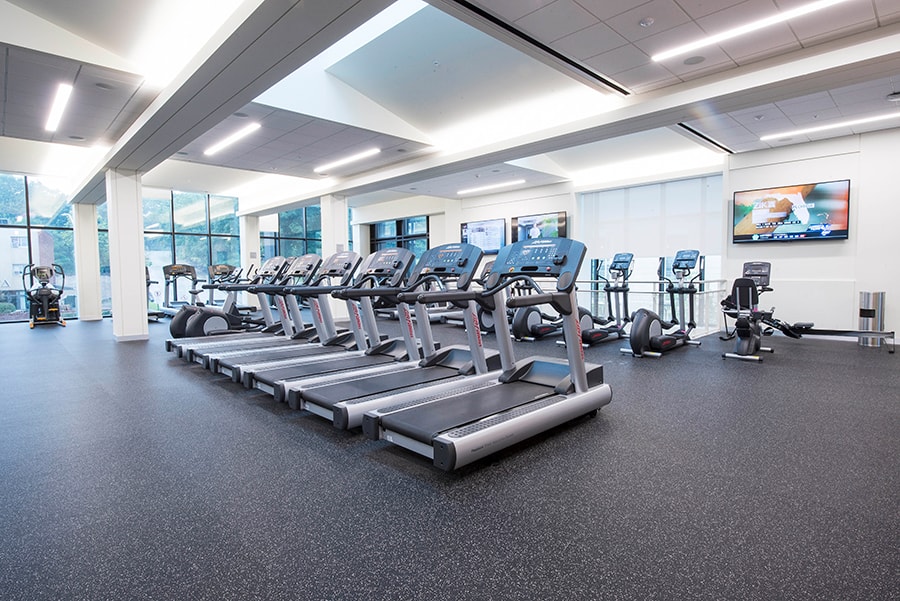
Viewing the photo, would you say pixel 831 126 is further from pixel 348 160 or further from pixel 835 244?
pixel 348 160

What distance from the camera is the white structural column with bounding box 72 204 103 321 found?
1050cm

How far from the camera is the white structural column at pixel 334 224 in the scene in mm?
10195

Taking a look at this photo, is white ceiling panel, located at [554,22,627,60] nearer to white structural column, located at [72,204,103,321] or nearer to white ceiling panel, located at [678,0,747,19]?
white ceiling panel, located at [678,0,747,19]

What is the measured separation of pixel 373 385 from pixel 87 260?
10367 millimetres

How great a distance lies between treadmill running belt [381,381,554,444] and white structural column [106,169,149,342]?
22.7 ft

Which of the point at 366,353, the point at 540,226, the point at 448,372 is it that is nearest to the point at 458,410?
the point at 448,372

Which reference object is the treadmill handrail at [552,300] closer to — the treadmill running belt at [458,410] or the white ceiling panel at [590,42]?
the treadmill running belt at [458,410]

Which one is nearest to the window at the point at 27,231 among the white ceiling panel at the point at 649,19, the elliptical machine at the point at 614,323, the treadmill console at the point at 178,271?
the treadmill console at the point at 178,271

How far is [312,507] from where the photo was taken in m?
2.09

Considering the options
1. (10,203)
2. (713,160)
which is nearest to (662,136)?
(713,160)

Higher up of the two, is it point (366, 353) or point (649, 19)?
point (649, 19)

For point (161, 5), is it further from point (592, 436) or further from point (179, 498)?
point (592, 436)

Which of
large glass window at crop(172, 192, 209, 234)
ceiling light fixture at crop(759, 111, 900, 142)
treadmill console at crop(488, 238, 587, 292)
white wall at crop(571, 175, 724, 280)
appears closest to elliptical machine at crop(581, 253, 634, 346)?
white wall at crop(571, 175, 724, 280)

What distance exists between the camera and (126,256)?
7730mm
